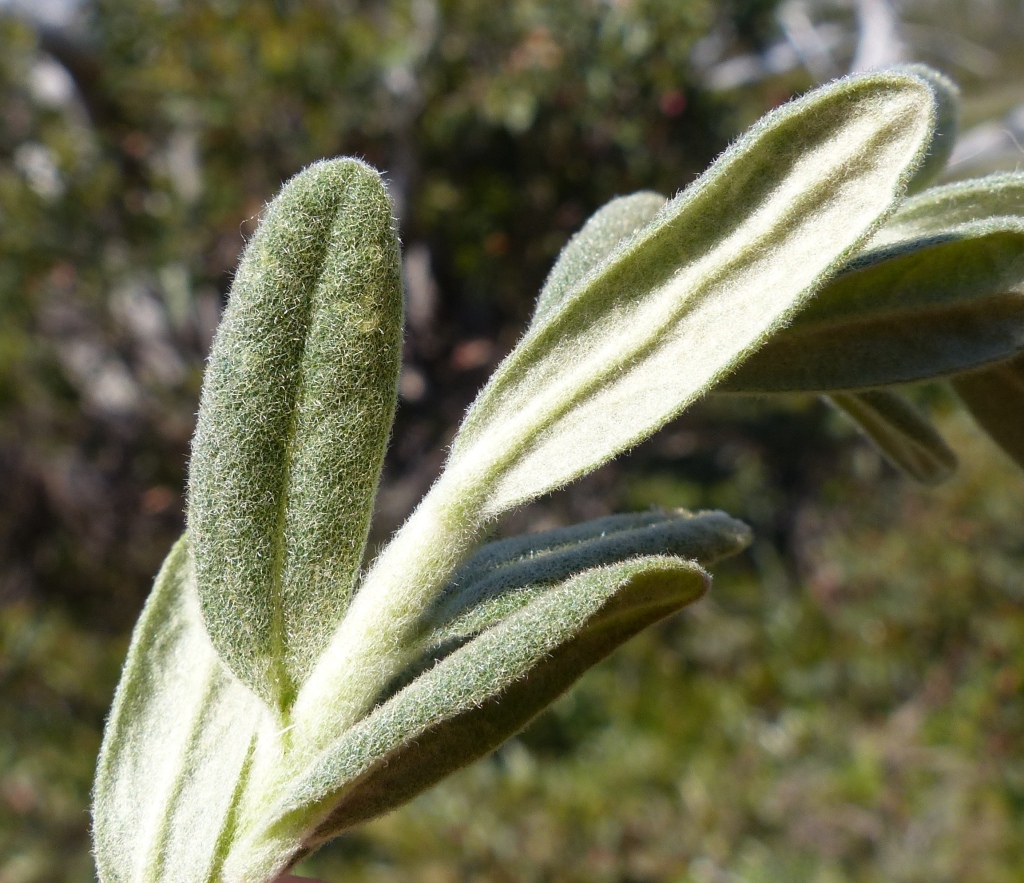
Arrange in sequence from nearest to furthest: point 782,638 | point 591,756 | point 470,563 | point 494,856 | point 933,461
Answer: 1. point 470,563
2. point 933,461
3. point 494,856
4. point 591,756
5. point 782,638

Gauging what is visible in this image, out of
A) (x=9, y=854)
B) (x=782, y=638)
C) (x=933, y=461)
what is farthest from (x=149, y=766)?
(x=782, y=638)

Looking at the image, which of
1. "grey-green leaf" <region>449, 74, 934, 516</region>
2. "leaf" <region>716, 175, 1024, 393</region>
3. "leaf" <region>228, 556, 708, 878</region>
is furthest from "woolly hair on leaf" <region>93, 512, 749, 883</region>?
"leaf" <region>716, 175, 1024, 393</region>

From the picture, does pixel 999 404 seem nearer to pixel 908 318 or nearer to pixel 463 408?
pixel 908 318

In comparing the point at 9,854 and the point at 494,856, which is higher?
the point at 9,854

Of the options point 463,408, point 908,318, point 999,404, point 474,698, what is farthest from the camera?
point 463,408

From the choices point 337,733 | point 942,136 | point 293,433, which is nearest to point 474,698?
point 337,733

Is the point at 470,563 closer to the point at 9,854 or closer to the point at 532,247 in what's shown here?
the point at 532,247

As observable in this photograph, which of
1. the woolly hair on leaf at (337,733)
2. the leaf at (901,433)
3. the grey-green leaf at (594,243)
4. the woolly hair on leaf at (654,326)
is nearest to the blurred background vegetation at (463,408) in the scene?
the leaf at (901,433)

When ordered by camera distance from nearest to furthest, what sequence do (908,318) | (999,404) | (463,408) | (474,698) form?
(474,698) → (908,318) → (999,404) → (463,408)
